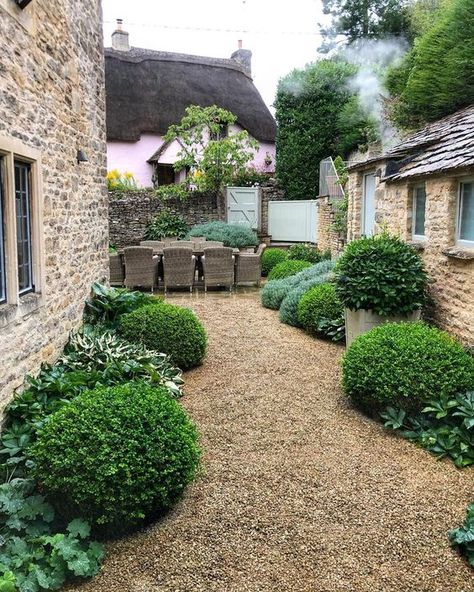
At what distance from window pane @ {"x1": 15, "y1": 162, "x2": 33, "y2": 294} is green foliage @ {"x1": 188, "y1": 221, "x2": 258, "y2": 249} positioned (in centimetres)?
1116

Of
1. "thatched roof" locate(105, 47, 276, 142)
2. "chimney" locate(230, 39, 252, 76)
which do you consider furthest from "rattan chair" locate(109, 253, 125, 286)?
"chimney" locate(230, 39, 252, 76)

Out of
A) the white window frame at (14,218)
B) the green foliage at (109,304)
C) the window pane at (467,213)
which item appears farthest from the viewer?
the green foliage at (109,304)

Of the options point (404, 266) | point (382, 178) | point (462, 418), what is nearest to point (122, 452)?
point (462, 418)

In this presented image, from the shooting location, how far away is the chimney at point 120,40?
23734 mm

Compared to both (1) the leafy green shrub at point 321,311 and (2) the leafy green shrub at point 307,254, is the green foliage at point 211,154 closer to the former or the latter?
(2) the leafy green shrub at point 307,254

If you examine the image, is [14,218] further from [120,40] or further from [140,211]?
[120,40]

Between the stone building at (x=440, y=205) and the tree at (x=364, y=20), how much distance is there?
65.2ft

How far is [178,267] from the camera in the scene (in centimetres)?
1274

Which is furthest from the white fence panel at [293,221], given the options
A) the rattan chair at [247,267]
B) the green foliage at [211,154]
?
the rattan chair at [247,267]

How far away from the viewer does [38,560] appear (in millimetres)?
3148

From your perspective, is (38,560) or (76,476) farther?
(76,476)

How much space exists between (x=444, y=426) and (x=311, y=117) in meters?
16.9

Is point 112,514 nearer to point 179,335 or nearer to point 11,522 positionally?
point 11,522

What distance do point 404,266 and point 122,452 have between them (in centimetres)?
439
